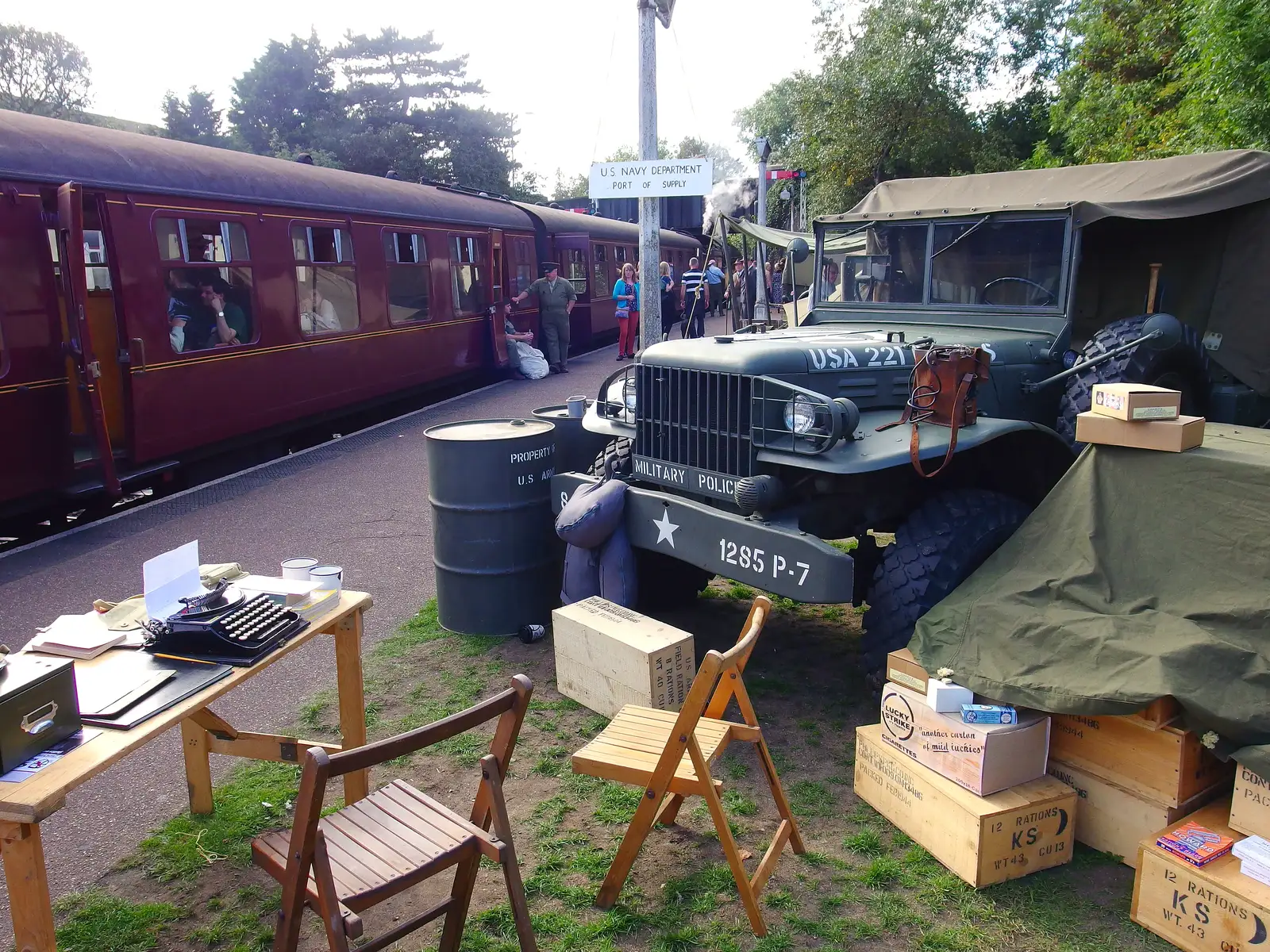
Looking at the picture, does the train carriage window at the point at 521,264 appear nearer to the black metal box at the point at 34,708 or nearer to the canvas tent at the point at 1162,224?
the canvas tent at the point at 1162,224

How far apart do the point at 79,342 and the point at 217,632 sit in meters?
5.03

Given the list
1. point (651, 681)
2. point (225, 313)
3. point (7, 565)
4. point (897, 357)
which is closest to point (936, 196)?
point (897, 357)

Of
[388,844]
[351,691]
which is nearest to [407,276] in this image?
[351,691]

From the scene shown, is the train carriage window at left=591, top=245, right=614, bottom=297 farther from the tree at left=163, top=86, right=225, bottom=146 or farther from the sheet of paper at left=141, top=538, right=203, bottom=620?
the tree at left=163, top=86, right=225, bottom=146

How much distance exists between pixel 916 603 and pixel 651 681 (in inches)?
44.7

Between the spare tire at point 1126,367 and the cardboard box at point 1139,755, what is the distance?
2083mm

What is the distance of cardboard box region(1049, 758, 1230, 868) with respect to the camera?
311 centimetres

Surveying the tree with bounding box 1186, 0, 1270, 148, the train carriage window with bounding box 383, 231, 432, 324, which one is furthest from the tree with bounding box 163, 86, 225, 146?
the tree with bounding box 1186, 0, 1270, 148

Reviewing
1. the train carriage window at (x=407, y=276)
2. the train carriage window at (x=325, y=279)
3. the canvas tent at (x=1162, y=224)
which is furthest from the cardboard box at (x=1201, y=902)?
the train carriage window at (x=407, y=276)

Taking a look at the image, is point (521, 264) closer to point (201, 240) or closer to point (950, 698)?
point (201, 240)

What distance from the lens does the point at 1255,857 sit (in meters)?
2.75

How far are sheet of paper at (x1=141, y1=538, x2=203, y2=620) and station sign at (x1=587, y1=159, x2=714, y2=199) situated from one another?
18.1 feet

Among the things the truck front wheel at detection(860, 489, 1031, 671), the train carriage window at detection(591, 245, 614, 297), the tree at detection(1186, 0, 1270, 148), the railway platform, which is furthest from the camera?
the train carriage window at detection(591, 245, 614, 297)

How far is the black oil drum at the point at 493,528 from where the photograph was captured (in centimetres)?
507
